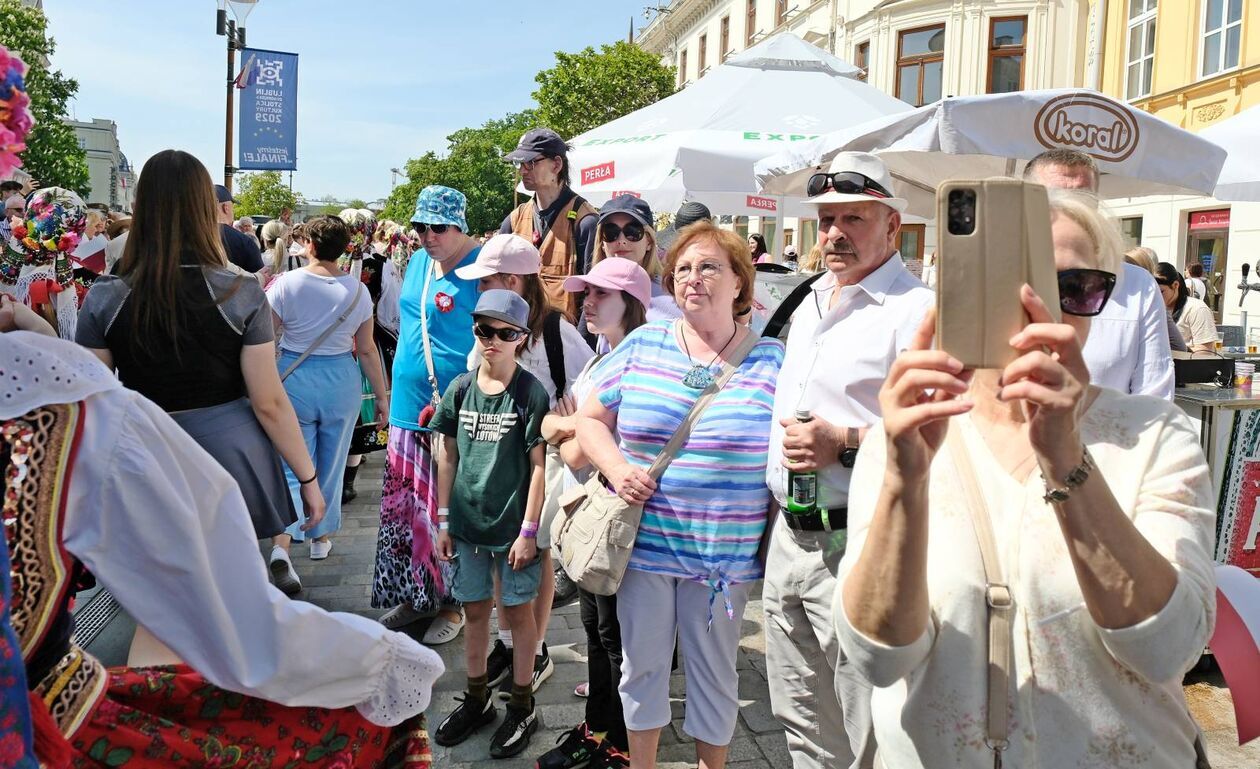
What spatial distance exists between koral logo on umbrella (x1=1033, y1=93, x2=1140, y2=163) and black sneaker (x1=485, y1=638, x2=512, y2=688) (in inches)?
140

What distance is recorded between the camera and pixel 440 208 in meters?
4.60

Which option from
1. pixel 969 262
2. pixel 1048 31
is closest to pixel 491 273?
pixel 969 262

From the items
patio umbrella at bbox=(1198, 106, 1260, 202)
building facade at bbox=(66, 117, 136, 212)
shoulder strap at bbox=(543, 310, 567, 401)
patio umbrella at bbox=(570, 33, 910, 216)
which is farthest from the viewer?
building facade at bbox=(66, 117, 136, 212)

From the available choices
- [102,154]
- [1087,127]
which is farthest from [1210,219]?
[102,154]

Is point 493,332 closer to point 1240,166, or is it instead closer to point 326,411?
point 326,411

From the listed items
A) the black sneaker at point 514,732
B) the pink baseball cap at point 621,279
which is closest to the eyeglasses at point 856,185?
the pink baseball cap at point 621,279

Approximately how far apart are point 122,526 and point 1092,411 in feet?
5.21

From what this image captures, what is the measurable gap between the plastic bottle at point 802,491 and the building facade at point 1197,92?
16.6 metres

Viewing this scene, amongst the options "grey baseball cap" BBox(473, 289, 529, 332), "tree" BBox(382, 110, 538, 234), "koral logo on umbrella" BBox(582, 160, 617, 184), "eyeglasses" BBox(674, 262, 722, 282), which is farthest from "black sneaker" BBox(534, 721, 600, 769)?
"tree" BBox(382, 110, 538, 234)

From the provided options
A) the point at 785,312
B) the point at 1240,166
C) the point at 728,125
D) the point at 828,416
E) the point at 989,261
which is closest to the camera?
the point at 989,261

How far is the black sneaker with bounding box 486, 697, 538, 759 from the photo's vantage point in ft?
11.8

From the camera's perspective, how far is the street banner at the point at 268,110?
699 inches

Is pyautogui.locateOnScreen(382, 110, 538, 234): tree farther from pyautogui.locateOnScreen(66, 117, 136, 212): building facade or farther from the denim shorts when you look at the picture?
the denim shorts

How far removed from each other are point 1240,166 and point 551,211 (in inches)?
182
